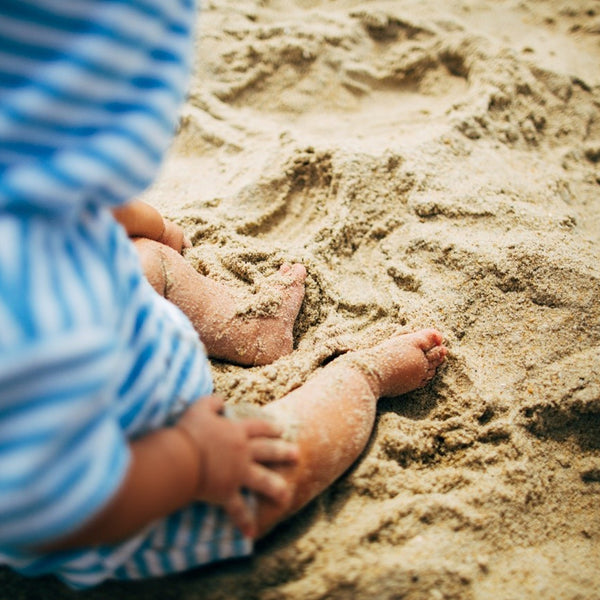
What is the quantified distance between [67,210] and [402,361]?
0.74 m

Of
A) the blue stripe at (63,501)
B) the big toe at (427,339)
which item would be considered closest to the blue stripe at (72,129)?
the blue stripe at (63,501)

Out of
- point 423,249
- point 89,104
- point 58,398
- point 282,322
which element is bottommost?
point 282,322

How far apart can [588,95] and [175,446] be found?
2.00 m

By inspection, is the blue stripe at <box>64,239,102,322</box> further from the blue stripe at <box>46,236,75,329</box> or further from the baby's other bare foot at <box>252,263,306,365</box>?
the baby's other bare foot at <box>252,263,306,365</box>

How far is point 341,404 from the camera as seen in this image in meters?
0.97

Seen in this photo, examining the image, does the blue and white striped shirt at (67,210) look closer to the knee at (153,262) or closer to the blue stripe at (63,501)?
the blue stripe at (63,501)

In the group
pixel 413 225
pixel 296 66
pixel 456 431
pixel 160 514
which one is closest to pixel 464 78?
pixel 296 66

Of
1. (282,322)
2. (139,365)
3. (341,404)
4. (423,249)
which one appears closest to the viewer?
(139,365)

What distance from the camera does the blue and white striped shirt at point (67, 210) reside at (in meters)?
0.54

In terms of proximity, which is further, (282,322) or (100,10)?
(282,322)

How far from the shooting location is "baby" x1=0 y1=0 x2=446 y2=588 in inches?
21.3

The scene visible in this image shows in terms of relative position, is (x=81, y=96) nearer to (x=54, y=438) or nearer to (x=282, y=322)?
(x=54, y=438)

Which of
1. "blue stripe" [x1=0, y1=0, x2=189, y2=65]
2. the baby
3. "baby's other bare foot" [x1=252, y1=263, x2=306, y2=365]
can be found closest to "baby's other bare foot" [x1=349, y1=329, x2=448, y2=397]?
"baby's other bare foot" [x1=252, y1=263, x2=306, y2=365]

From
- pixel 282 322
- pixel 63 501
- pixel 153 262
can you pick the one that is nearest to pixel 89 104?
pixel 63 501
